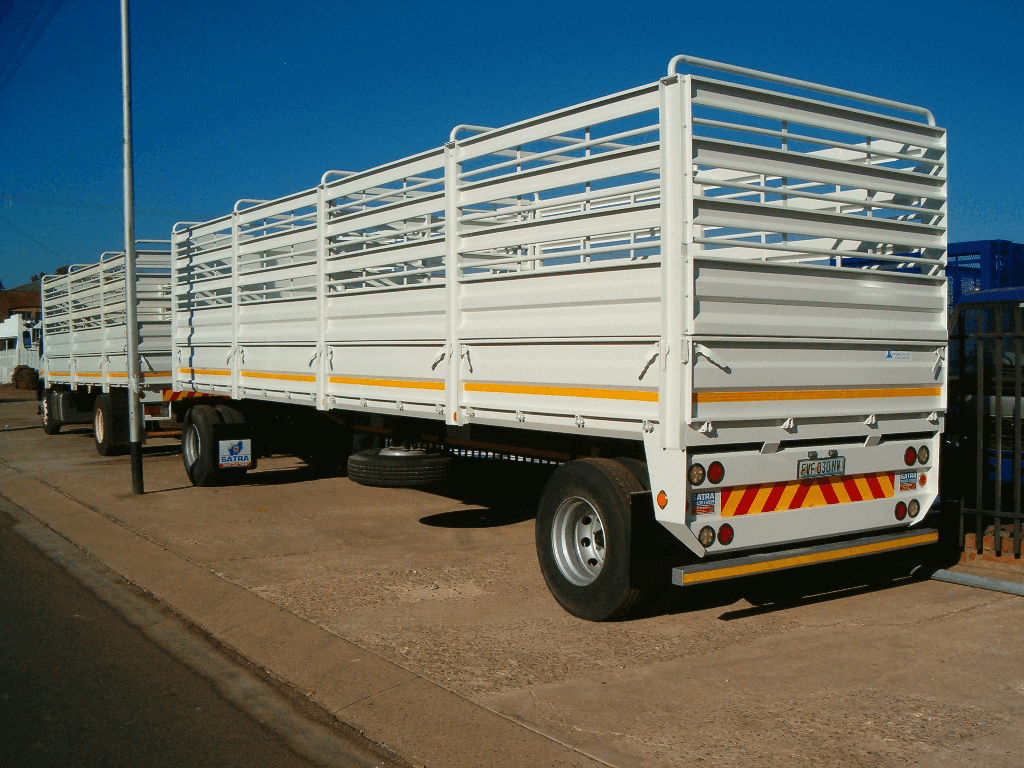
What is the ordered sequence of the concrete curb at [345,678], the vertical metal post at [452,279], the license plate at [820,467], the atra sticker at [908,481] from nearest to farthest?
the concrete curb at [345,678] < the license plate at [820,467] < the atra sticker at [908,481] < the vertical metal post at [452,279]

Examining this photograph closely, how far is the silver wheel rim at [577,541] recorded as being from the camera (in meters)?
5.99

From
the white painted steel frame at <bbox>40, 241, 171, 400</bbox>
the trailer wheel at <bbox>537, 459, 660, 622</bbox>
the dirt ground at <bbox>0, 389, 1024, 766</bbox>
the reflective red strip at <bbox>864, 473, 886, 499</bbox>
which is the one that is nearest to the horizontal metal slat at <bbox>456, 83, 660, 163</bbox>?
the trailer wheel at <bbox>537, 459, 660, 622</bbox>

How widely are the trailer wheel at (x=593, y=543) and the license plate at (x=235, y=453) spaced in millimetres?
6327

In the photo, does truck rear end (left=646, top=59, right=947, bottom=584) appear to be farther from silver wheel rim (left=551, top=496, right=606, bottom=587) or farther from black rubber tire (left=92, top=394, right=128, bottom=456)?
black rubber tire (left=92, top=394, right=128, bottom=456)

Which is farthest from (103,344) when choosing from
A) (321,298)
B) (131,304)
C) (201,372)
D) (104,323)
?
(321,298)

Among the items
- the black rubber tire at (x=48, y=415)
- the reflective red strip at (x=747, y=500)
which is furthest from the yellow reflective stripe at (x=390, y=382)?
the black rubber tire at (x=48, y=415)

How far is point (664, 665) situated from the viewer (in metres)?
5.18

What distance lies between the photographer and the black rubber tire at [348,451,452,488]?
27.2 ft

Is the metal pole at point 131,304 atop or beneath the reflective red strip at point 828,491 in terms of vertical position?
atop

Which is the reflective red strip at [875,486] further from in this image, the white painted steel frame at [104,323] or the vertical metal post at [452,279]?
the white painted steel frame at [104,323]

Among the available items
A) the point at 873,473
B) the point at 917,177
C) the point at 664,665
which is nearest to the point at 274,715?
the point at 664,665

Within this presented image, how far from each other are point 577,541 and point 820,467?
5.26ft

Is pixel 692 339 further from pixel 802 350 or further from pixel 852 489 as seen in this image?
pixel 852 489

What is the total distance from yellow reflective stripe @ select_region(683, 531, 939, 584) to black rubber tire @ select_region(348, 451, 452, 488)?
353cm
